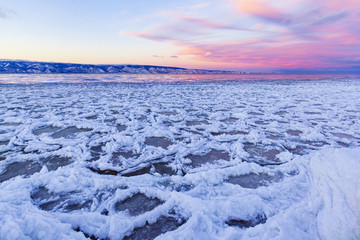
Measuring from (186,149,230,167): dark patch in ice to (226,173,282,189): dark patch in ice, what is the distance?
0.37 m

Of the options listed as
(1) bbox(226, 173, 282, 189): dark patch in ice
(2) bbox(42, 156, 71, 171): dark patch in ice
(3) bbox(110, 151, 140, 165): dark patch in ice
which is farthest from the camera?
(3) bbox(110, 151, 140, 165): dark patch in ice

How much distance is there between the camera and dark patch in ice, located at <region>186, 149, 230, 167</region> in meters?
1.98

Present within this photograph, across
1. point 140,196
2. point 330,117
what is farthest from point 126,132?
point 330,117

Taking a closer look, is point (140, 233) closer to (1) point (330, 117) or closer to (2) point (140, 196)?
(2) point (140, 196)

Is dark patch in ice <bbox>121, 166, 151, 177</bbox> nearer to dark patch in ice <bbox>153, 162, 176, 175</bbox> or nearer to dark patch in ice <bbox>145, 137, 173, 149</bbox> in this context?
dark patch in ice <bbox>153, 162, 176, 175</bbox>

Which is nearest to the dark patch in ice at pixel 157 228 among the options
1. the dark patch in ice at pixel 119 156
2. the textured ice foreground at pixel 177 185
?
the textured ice foreground at pixel 177 185

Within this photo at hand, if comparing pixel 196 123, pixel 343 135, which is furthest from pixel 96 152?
pixel 343 135

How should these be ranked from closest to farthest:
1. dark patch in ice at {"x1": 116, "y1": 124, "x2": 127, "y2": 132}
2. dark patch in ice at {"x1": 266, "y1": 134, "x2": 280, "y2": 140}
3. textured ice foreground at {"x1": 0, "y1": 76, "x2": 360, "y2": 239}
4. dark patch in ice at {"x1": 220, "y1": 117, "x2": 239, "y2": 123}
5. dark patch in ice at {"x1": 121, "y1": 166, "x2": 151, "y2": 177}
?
textured ice foreground at {"x1": 0, "y1": 76, "x2": 360, "y2": 239} → dark patch in ice at {"x1": 121, "y1": 166, "x2": 151, "y2": 177} → dark patch in ice at {"x1": 266, "y1": 134, "x2": 280, "y2": 140} → dark patch in ice at {"x1": 116, "y1": 124, "x2": 127, "y2": 132} → dark patch in ice at {"x1": 220, "y1": 117, "x2": 239, "y2": 123}

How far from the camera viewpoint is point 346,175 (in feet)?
4.05

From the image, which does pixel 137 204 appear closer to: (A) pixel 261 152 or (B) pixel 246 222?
(B) pixel 246 222

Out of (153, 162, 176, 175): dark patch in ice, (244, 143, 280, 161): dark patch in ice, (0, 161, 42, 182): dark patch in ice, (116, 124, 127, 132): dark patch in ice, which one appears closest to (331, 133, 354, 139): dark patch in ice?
(244, 143, 280, 161): dark patch in ice

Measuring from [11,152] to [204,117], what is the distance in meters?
3.13

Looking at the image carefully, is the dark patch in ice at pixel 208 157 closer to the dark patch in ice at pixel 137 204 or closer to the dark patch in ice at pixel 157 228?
the dark patch in ice at pixel 137 204

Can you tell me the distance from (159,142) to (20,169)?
1490 mm
